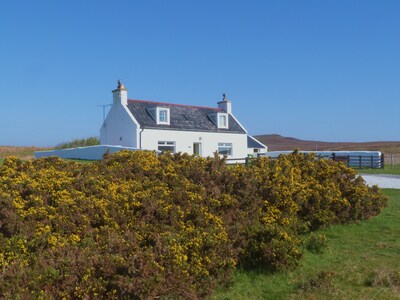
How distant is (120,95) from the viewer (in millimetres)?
30156

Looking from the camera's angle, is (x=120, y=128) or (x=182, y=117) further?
(x=182, y=117)

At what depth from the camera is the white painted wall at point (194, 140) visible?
98.6ft

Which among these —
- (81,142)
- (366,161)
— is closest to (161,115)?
(81,142)

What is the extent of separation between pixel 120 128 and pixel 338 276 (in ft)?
85.6

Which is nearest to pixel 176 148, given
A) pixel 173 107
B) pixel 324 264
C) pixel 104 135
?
pixel 173 107

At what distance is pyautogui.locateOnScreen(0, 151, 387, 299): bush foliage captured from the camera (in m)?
4.29

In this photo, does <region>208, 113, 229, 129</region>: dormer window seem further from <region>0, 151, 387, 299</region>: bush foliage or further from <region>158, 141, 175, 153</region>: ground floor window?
<region>0, 151, 387, 299</region>: bush foliage

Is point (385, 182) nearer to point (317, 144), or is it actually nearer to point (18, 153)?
point (18, 153)

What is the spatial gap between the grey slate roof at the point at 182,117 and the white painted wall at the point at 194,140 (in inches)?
12.8

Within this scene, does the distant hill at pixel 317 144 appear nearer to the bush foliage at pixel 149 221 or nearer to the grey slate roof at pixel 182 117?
the grey slate roof at pixel 182 117

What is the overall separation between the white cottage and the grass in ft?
74.7

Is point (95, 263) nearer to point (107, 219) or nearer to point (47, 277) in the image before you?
point (47, 277)

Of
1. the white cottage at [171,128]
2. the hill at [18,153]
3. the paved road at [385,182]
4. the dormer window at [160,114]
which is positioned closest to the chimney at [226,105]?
the white cottage at [171,128]

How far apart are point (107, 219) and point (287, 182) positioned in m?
3.20
